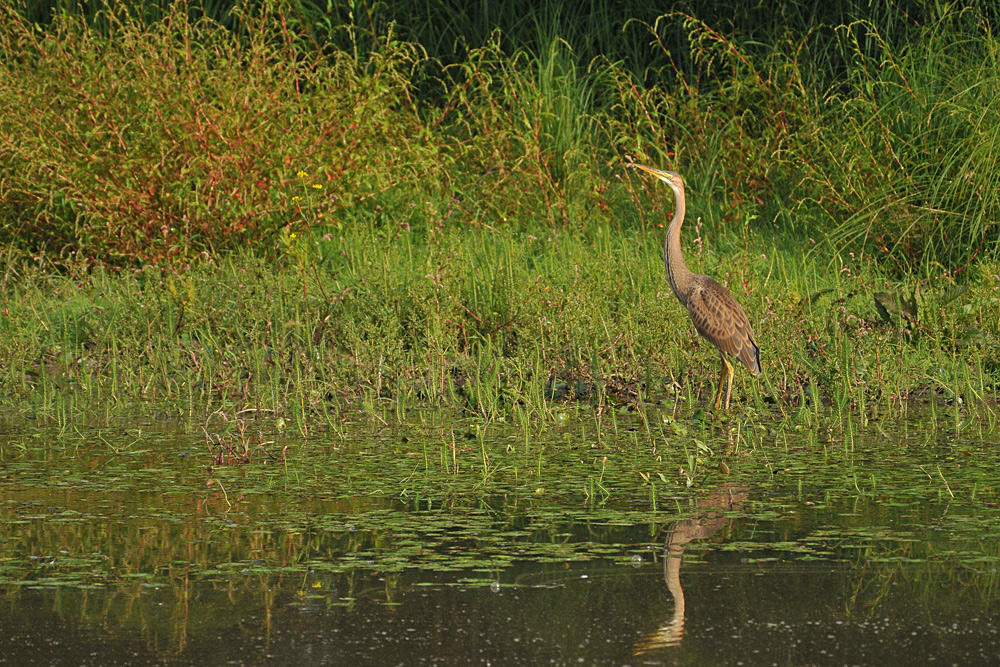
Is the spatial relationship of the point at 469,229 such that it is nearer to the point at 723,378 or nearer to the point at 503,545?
the point at 723,378

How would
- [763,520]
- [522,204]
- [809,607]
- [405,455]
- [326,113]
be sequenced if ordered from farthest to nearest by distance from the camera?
1. [522,204]
2. [326,113]
3. [405,455]
4. [763,520]
5. [809,607]

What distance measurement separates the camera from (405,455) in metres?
6.88

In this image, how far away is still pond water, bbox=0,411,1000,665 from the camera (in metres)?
4.17

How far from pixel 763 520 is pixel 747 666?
1.68 metres

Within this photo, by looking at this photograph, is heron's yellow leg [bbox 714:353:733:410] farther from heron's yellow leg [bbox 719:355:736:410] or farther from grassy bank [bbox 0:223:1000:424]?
grassy bank [bbox 0:223:1000:424]

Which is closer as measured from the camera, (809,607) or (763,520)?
(809,607)

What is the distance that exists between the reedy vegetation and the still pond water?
99 centimetres

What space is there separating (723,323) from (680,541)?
3040mm

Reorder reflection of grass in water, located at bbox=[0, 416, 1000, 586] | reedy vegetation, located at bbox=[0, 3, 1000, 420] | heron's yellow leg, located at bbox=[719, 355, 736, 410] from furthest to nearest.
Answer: reedy vegetation, located at bbox=[0, 3, 1000, 420] < heron's yellow leg, located at bbox=[719, 355, 736, 410] < reflection of grass in water, located at bbox=[0, 416, 1000, 586]

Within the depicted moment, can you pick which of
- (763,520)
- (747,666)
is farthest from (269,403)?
(747,666)

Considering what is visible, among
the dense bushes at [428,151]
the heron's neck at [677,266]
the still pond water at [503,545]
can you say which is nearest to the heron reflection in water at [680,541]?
the still pond water at [503,545]

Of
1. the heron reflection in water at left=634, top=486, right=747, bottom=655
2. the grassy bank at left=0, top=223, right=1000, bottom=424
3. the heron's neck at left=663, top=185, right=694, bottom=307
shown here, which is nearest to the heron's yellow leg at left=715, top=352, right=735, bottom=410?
the grassy bank at left=0, top=223, right=1000, bottom=424

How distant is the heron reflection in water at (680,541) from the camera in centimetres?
419

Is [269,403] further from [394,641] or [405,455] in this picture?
[394,641]
